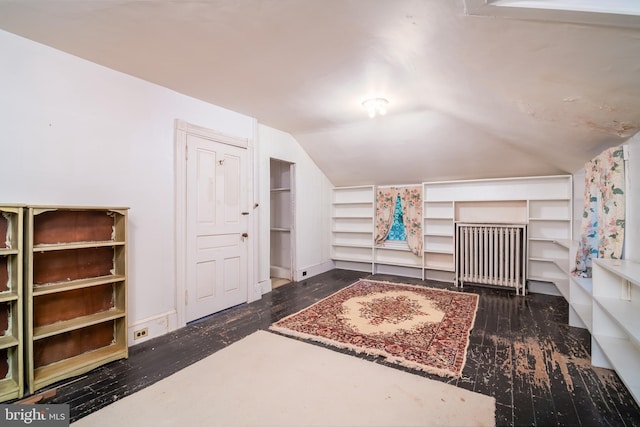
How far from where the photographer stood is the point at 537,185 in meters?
4.04

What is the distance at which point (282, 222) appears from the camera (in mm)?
5094

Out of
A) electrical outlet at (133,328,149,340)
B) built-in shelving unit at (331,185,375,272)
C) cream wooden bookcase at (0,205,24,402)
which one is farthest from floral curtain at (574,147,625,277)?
cream wooden bookcase at (0,205,24,402)

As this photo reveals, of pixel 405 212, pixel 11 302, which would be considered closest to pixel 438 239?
pixel 405 212

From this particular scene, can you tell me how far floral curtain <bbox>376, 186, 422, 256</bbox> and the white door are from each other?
8.39 ft

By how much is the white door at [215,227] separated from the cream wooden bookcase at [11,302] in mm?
1247

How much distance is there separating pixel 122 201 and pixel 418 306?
127 inches

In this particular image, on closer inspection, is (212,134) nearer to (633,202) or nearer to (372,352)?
(372,352)

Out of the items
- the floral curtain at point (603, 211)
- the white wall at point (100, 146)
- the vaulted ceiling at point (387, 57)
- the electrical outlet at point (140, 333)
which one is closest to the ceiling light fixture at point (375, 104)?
the vaulted ceiling at point (387, 57)

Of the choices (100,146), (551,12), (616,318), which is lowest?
(616,318)

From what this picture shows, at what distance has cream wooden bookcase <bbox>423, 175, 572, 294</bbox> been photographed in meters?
3.91

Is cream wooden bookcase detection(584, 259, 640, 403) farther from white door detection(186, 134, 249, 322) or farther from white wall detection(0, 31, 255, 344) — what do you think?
white wall detection(0, 31, 255, 344)

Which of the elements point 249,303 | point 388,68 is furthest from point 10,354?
point 388,68

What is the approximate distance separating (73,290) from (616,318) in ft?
12.1

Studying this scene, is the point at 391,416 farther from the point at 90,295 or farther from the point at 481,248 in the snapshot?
the point at 481,248
